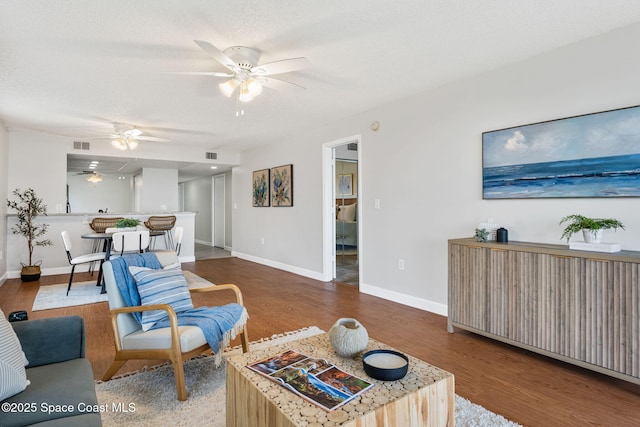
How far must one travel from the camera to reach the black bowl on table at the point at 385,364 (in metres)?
1.40

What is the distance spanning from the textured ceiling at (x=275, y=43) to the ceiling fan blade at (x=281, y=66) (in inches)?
5.8

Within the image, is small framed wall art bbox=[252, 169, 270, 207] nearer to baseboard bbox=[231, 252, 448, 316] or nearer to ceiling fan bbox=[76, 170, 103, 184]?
baseboard bbox=[231, 252, 448, 316]

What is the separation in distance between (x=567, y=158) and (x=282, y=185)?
448cm

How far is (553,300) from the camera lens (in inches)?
94.3

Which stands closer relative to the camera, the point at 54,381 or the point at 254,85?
the point at 54,381

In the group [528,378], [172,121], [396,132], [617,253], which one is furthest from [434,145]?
[172,121]

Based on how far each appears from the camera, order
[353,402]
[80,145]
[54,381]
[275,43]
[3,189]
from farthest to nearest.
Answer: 1. [80,145]
2. [3,189]
3. [275,43]
4. [54,381]
5. [353,402]

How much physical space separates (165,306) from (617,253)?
9.42 feet

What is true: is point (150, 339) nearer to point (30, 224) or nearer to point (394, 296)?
point (394, 296)

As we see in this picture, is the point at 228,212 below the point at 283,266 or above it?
above

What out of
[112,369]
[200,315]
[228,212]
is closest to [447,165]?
[200,315]

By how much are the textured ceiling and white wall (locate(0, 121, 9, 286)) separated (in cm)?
130

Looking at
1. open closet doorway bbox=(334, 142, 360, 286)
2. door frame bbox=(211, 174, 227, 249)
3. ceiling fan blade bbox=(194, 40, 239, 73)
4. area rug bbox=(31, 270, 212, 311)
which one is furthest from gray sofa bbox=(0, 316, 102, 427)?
door frame bbox=(211, 174, 227, 249)

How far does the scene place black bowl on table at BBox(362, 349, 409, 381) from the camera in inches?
55.0
